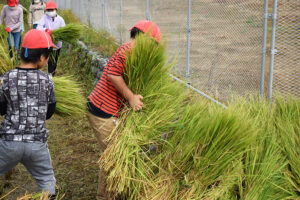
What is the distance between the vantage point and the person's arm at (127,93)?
9.18 ft

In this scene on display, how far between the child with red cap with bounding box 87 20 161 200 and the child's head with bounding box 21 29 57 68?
0.47 m

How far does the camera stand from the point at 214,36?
4.58 m

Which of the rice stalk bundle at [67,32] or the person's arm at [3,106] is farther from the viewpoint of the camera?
the rice stalk bundle at [67,32]

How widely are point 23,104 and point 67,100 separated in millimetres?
682

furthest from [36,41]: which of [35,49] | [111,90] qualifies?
[111,90]

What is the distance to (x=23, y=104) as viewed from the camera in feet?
8.86

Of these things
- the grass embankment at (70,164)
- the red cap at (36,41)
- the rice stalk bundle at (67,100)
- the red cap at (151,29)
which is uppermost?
the red cap at (151,29)

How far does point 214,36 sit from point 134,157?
7.94 ft

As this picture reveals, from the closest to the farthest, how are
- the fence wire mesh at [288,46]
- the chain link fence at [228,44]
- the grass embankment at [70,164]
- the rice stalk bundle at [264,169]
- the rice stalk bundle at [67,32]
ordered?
the rice stalk bundle at [264,169] → the fence wire mesh at [288,46] → the chain link fence at [228,44] → the grass embankment at [70,164] → the rice stalk bundle at [67,32]

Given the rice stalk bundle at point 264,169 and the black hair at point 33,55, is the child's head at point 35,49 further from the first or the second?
the rice stalk bundle at point 264,169

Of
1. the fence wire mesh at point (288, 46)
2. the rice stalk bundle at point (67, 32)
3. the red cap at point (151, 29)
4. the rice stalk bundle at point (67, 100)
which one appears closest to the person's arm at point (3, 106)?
the rice stalk bundle at point (67, 100)

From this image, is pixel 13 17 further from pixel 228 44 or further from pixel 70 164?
pixel 228 44

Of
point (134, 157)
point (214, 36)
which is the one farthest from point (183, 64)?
point (134, 157)

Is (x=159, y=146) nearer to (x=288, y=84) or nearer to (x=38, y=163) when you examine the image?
(x=38, y=163)
